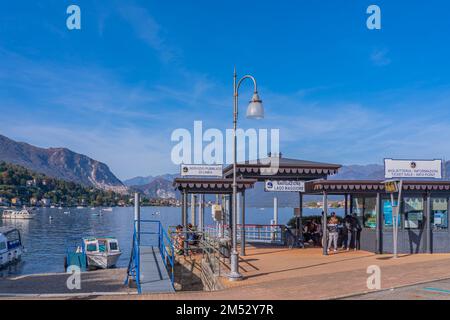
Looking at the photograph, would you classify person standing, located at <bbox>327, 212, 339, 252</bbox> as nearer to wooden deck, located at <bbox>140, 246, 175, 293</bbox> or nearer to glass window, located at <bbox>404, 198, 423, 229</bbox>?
glass window, located at <bbox>404, 198, 423, 229</bbox>

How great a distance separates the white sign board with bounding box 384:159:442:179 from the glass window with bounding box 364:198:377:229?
1.36 meters

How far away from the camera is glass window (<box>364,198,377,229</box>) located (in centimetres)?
2086

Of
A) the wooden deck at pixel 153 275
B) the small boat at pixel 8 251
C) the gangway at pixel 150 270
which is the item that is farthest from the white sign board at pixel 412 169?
→ the small boat at pixel 8 251

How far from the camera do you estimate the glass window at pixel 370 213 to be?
821 inches

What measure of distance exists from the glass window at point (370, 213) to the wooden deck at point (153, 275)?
373 inches

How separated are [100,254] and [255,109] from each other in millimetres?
27145

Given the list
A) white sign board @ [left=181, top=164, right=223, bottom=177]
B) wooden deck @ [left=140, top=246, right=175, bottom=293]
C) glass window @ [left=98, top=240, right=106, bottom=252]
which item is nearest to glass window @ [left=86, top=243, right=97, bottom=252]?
glass window @ [left=98, top=240, right=106, bottom=252]

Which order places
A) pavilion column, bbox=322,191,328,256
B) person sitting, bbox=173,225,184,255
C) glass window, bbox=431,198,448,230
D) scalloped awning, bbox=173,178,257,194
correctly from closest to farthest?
1. scalloped awning, bbox=173,178,257,194
2. pavilion column, bbox=322,191,328,256
3. person sitting, bbox=173,225,184,255
4. glass window, bbox=431,198,448,230

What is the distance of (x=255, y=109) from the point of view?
14.2m

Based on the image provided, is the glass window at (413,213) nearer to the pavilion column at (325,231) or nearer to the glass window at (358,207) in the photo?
the glass window at (358,207)

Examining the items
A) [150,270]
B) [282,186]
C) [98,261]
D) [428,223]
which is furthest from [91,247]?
[428,223]

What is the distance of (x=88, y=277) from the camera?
28.9 metres
